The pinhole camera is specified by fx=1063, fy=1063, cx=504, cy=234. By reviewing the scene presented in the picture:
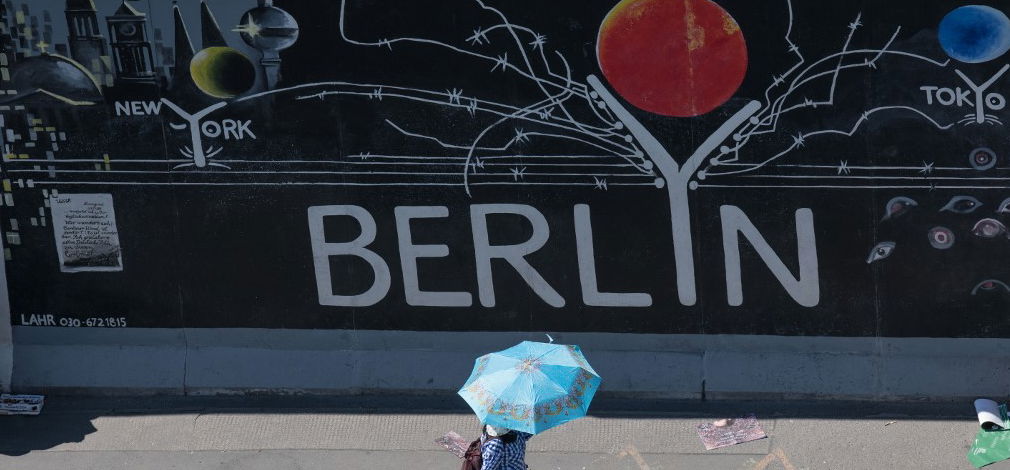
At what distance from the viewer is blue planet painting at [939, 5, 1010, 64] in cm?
791

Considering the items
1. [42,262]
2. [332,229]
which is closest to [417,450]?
[332,229]

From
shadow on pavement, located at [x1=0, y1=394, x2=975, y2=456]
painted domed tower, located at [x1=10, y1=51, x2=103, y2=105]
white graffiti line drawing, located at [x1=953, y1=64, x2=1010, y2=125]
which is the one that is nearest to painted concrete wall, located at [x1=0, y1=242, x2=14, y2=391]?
shadow on pavement, located at [x1=0, y1=394, x2=975, y2=456]

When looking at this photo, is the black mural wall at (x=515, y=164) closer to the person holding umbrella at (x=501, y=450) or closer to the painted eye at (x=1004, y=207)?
the painted eye at (x=1004, y=207)

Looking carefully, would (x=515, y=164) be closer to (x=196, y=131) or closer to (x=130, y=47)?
(x=196, y=131)

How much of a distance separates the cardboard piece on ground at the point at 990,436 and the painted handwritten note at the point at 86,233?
279 inches

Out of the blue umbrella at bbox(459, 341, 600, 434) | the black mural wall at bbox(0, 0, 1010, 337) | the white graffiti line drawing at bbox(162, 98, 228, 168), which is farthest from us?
the white graffiti line drawing at bbox(162, 98, 228, 168)

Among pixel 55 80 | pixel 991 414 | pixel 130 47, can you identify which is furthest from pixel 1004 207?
pixel 55 80

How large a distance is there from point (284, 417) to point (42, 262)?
2.64m

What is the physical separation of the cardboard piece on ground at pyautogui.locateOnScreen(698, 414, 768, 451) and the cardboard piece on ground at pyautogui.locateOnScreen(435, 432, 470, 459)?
1821 mm

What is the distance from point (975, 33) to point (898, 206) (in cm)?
141

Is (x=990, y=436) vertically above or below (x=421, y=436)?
below

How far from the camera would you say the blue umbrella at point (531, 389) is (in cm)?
604

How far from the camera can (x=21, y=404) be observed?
29.6 feet

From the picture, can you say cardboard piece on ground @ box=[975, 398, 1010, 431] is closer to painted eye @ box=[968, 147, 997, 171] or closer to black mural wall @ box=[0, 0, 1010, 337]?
black mural wall @ box=[0, 0, 1010, 337]
